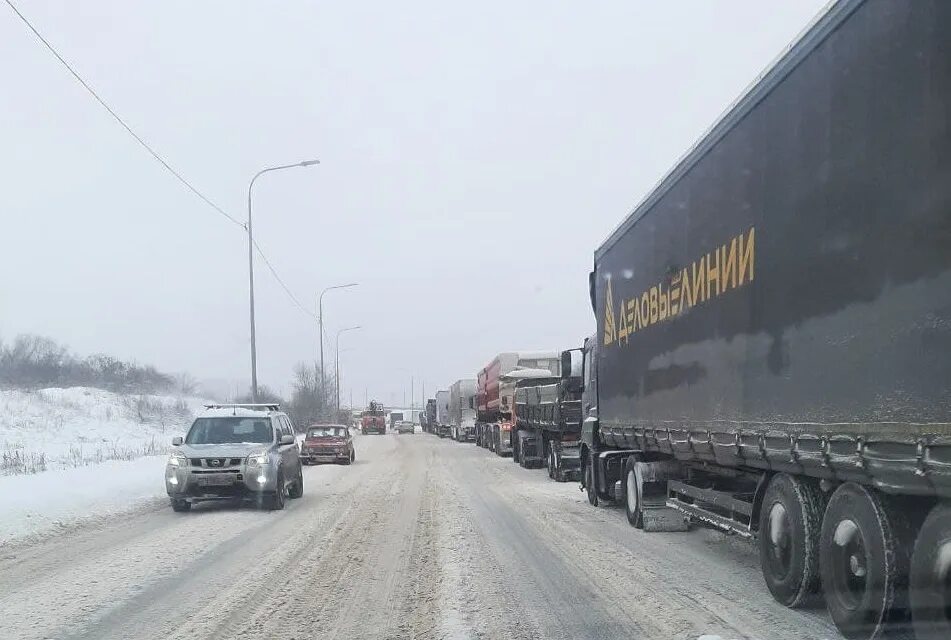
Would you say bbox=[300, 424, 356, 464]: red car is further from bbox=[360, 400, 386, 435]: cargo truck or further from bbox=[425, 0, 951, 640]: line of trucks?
bbox=[360, 400, 386, 435]: cargo truck

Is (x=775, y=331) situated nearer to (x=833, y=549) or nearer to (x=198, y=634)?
(x=833, y=549)

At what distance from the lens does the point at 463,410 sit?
53.1 m

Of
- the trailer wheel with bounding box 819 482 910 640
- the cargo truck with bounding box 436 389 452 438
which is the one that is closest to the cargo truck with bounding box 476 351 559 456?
the cargo truck with bounding box 436 389 452 438

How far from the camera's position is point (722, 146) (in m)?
8.22

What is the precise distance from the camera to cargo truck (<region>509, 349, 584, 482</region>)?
19.5m

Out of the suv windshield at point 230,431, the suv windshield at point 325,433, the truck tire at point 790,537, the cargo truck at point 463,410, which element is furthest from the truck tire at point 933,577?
the cargo truck at point 463,410

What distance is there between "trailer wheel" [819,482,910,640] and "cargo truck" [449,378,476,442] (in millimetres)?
41978

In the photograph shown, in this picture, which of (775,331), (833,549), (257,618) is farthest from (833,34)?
(257,618)

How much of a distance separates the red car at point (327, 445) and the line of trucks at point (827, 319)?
21.4 m

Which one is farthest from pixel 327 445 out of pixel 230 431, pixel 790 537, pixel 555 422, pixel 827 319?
pixel 827 319

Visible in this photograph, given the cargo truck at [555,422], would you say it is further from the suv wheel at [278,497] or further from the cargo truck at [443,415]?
the cargo truck at [443,415]

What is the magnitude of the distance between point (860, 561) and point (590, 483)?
9.95m

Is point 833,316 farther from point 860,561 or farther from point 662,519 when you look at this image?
point 662,519

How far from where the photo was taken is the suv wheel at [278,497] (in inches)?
593
